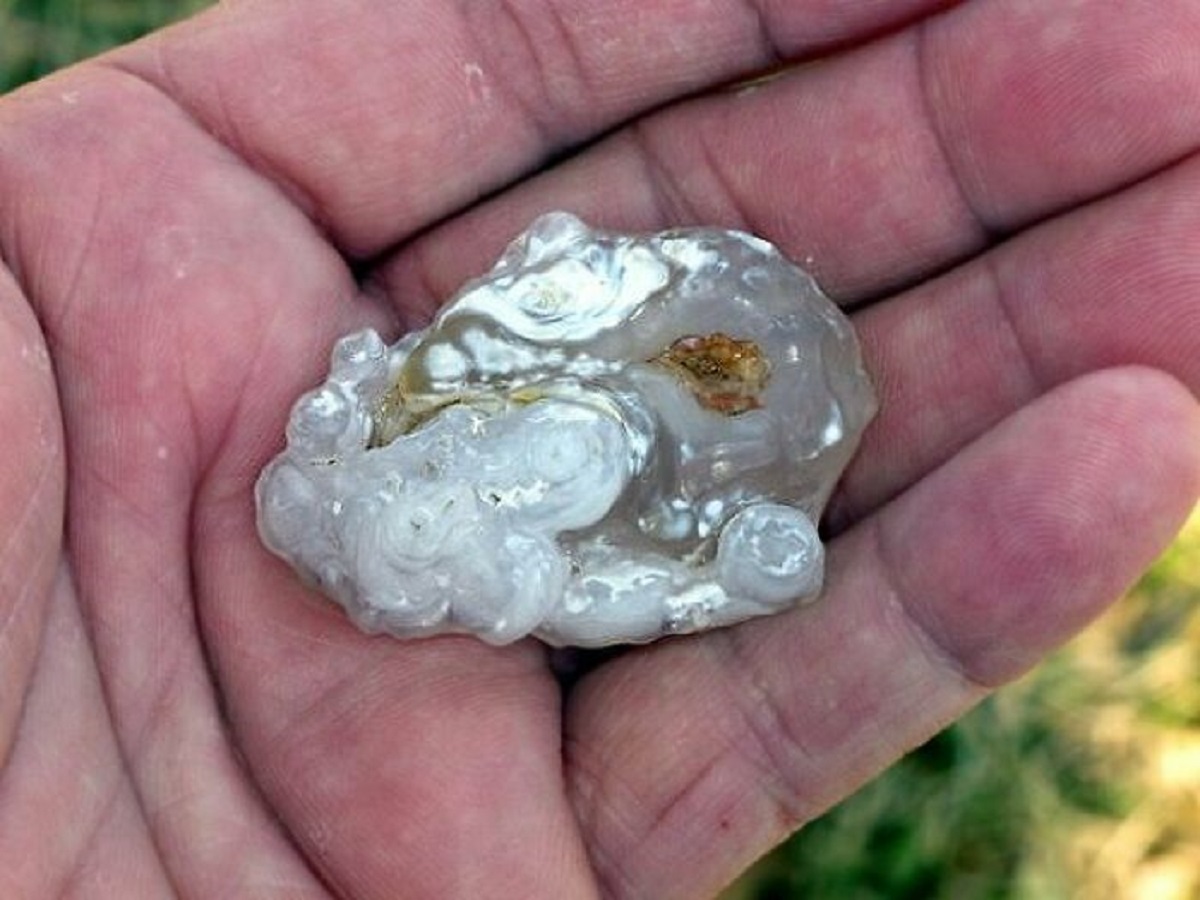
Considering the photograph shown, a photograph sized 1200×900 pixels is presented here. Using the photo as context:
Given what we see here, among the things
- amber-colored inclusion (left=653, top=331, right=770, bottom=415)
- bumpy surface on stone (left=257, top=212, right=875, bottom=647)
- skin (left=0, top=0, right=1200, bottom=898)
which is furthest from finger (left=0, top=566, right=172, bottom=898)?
amber-colored inclusion (left=653, top=331, right=770, bottom=415)

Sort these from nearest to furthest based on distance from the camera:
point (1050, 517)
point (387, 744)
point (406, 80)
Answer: point (1050, 517), point (387, 744), point (406, 80)

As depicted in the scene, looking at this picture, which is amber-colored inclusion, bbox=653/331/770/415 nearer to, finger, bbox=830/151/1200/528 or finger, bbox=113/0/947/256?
finger, bbox=830/151/1200/528

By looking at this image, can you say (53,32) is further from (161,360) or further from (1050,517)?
(1050,517)

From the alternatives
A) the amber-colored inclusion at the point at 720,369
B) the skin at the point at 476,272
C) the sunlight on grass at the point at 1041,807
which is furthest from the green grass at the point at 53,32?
the sunlight on grass at the point at 1041,807

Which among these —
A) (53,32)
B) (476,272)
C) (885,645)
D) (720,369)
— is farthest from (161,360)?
(53,32)

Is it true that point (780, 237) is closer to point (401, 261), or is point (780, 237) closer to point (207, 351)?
point (401, 261)

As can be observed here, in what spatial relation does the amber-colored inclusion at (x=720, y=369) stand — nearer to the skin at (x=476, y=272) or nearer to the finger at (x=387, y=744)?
the skin at (x=476, y=272)
